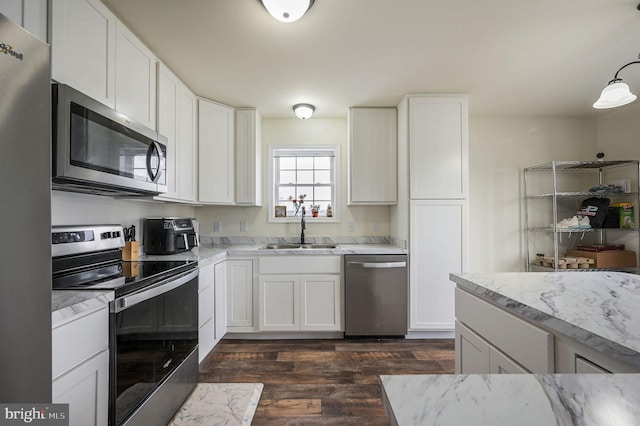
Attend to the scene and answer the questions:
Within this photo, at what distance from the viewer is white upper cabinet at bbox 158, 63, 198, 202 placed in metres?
2.25

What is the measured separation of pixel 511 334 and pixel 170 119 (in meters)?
2.64

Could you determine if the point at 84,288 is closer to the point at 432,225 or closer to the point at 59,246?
the point at 59,246

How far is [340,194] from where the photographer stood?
3.48 meters

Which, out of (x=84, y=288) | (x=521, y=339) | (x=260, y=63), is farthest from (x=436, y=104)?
(x=84, y=288)

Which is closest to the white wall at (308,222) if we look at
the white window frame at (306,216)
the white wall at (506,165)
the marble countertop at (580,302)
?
the white window frame at (306,216)

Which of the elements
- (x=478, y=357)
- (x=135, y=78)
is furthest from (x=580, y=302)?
(x=135, y=78)

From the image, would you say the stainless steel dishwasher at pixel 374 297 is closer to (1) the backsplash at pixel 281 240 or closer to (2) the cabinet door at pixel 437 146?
(1) the backsplash at pixel 281 240

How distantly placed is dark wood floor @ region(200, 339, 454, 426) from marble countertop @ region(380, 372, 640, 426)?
1.48 meters

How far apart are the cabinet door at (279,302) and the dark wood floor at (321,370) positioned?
184mm

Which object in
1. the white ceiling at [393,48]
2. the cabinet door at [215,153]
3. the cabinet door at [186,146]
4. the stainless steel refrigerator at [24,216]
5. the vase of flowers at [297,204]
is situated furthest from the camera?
the vase of flowers at [297,204]

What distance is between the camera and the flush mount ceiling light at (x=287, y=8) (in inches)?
60.9

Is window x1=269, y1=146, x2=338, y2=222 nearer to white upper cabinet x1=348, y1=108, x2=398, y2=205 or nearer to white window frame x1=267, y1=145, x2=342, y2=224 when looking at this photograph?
white window frame x1=267, y1=145, x2=342, y2=224

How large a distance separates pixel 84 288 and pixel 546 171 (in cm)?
436

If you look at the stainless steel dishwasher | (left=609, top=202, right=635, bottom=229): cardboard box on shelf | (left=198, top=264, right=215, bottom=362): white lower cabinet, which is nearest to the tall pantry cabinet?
the stainless steel dishwasher
